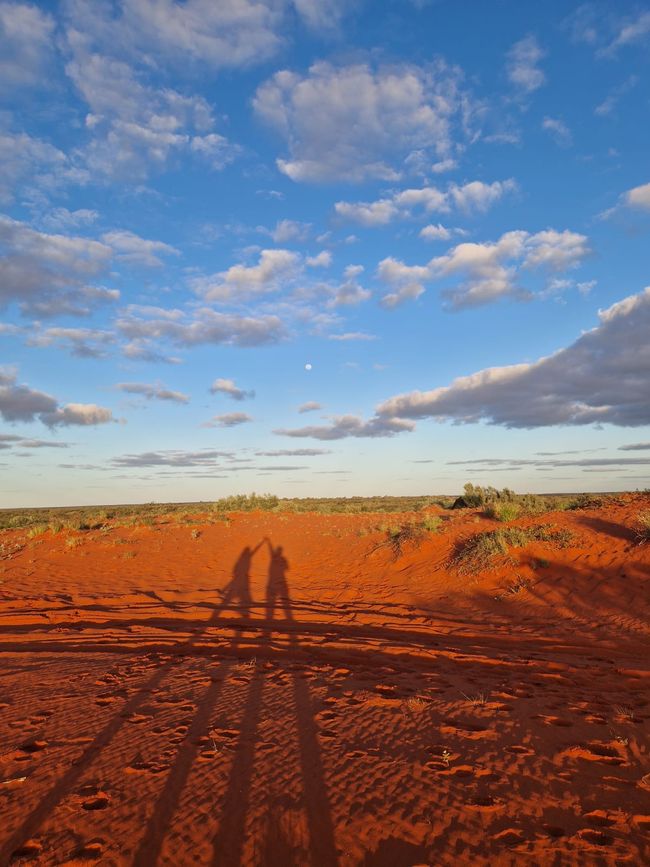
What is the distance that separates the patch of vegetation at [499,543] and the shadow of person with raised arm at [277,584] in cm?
520

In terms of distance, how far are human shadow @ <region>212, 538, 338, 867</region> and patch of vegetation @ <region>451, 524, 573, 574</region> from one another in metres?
8.64

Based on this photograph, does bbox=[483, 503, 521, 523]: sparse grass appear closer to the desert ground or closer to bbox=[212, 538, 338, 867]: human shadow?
the desert ground

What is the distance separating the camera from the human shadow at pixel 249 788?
3.19 meters

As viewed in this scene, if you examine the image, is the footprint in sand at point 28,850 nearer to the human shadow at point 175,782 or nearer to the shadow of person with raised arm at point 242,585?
the human shadow at point 175,782

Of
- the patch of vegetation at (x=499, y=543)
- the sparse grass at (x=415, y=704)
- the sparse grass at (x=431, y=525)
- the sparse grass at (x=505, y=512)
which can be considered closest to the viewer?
the sparse grass at (x=415, y=704)

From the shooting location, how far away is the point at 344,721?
5059 mm

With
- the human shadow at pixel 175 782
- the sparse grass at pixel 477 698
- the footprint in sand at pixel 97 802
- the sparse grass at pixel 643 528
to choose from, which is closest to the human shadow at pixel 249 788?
the human shadow at pixel 175 782

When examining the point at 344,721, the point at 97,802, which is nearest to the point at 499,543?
the point at 344,721

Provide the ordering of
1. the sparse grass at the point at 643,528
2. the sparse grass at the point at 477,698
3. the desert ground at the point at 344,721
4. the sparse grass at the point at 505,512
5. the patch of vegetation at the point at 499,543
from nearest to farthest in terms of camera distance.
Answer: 1. the desert ground at the point at 344,721
2. the sparse grass at the point at 477,698
3. the sparse grass at the point at 643,528
4. the patch of vegetation at the point at 499,543
5. the sparse grass at the point at 505,512

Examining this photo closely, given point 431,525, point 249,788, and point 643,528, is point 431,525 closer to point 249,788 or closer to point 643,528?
point 643,528

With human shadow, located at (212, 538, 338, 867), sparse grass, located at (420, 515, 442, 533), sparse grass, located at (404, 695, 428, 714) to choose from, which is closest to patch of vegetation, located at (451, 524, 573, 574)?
sparse grass, located at (420, 515, 442, 533)

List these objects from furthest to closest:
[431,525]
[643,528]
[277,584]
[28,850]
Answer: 1. [431,525]
2. [277,584]
3. [643,528]
4. [28,850]

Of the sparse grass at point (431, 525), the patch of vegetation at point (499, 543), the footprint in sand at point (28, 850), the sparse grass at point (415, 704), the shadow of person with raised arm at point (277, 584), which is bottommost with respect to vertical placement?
the shadow of person with raised arm at point (277, 584)

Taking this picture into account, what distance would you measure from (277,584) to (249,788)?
1145 cm
